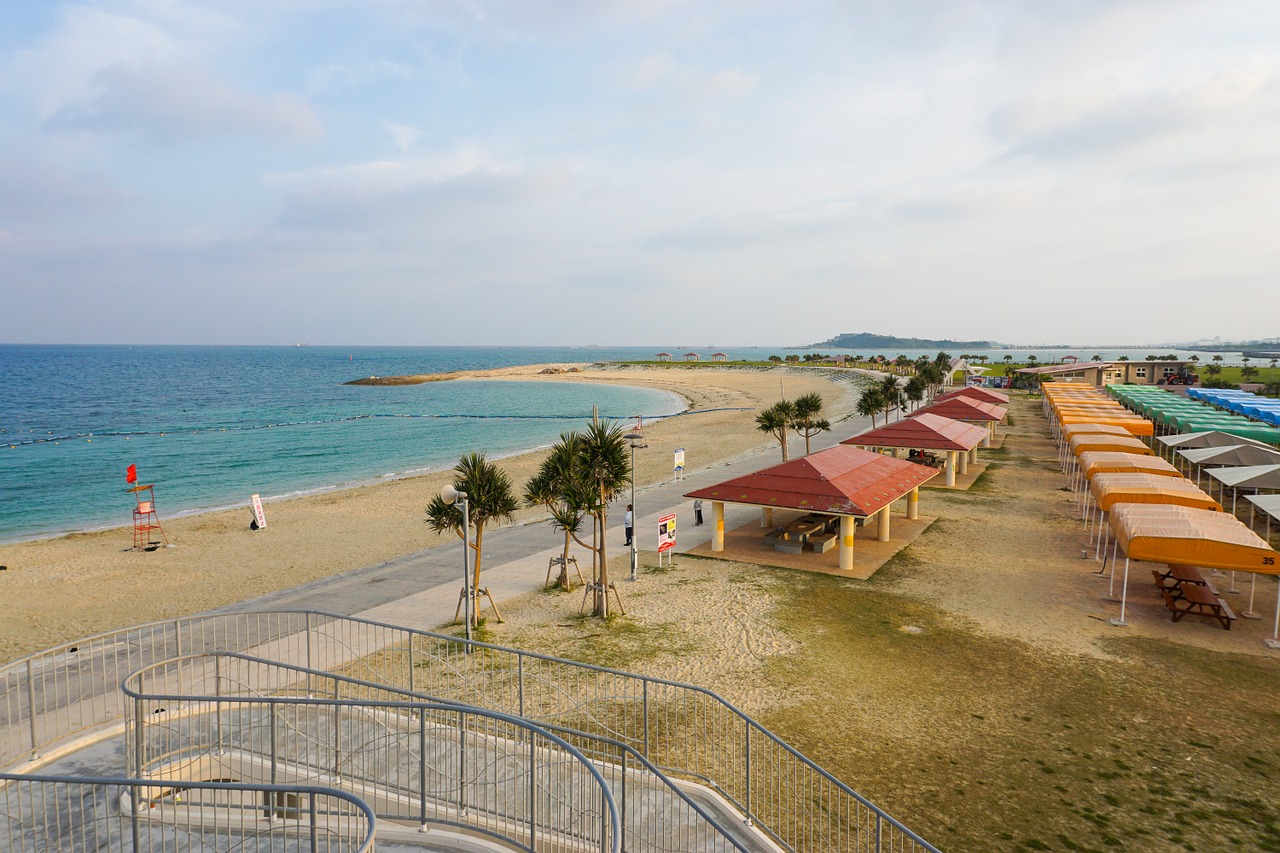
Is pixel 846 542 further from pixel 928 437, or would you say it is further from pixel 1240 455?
pixel 1240 455

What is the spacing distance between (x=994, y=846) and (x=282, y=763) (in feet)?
27.1

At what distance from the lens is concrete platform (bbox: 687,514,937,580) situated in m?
19.1

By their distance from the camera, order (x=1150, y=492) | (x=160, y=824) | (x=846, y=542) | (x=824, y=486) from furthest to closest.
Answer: (x=824, y=486) → (x=846, y=542) → (x=1150, y=492) → (x=160, y=824)

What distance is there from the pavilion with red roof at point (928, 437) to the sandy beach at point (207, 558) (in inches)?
421

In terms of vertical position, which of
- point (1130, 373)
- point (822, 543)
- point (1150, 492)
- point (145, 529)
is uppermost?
point (1130, 373)

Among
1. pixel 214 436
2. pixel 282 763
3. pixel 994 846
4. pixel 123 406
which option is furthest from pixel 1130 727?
pixel 123 406

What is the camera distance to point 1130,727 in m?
10.6

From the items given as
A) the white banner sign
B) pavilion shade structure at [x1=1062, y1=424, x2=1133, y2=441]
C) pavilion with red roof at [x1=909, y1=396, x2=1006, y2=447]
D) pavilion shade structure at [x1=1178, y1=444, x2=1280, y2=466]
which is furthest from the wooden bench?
the white banner sign

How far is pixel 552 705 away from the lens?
36.9 feet

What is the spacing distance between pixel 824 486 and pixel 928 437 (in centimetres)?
1043

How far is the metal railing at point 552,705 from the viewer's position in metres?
8.28

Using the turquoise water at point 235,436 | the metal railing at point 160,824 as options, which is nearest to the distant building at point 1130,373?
the turquoise water at point 235,436

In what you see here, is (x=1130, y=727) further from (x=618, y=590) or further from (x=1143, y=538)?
(x=618, y=590)

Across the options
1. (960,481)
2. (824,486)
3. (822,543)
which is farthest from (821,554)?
(960,481)
